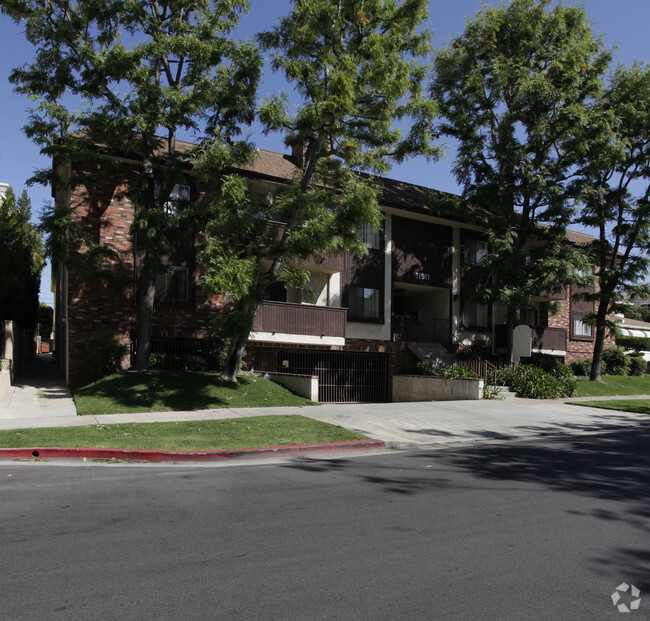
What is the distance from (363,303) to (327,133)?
9.73 metres

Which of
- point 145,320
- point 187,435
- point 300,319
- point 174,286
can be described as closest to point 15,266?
point 174,286

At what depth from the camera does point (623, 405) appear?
18.9m

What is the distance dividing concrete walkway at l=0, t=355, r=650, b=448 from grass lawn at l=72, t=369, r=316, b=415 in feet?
1.79

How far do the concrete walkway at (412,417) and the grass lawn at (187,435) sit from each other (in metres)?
0.82

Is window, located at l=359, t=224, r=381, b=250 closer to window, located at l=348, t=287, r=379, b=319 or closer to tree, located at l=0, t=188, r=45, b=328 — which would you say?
window, located at l=348, t=287, r=379, b=319

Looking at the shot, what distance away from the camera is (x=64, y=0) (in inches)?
654

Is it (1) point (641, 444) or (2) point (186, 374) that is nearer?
(1) point (641, 444)

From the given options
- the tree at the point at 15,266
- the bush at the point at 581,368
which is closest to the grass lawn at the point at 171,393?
the tree at the point at 15,266

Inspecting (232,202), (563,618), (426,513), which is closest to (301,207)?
(232,202)

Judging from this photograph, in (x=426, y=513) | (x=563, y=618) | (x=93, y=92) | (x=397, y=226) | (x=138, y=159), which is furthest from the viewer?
(x=397, y=226)

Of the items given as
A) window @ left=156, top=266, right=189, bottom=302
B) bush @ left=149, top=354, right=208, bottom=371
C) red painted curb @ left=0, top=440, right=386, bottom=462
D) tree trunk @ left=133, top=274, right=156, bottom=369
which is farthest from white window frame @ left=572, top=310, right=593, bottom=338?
red painted curb @ left=0, top=440, right=386, bottom=462

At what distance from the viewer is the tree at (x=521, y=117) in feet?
73.8

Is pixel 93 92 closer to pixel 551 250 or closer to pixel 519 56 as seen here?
pixel 519 56

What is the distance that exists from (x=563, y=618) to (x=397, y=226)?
22.4 meters
